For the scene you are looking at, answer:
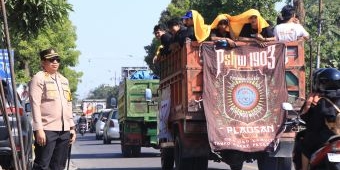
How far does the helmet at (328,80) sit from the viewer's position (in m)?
7.03

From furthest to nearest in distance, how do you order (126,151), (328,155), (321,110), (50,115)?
(126,151) → (50,115) → (321,110) → (328,155)

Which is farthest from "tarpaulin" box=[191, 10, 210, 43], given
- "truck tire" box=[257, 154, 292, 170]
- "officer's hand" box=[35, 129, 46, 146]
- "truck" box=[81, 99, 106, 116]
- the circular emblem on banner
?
"truck" box=[81, 99, 106, 116]

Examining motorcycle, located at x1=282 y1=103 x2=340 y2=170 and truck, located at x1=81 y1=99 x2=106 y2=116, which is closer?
motorcycle, located at x1=282 y1=103 x2=340 y2=170

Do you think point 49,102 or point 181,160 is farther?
point 181,160

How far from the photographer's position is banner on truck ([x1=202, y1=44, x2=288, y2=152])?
37.5 ft

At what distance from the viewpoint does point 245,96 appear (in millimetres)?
11516

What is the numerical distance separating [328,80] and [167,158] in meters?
8.42

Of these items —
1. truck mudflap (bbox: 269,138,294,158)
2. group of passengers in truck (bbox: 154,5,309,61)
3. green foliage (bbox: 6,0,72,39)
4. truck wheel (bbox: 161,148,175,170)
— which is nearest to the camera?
truck mudflap (bbox: 269,138,294,158)

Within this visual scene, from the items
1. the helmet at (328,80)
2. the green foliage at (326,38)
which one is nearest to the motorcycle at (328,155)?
the helmet at (328,80)

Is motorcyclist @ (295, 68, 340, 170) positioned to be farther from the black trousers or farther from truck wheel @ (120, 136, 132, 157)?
truck wheel @ (120, 136, 132, 157)

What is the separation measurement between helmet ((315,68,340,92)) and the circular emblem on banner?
14.3 feet

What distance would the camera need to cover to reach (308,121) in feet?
23.7

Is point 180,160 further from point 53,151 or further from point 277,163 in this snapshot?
point 53,151

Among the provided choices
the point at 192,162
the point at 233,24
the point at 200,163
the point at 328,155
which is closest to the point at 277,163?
the point at 200,163
